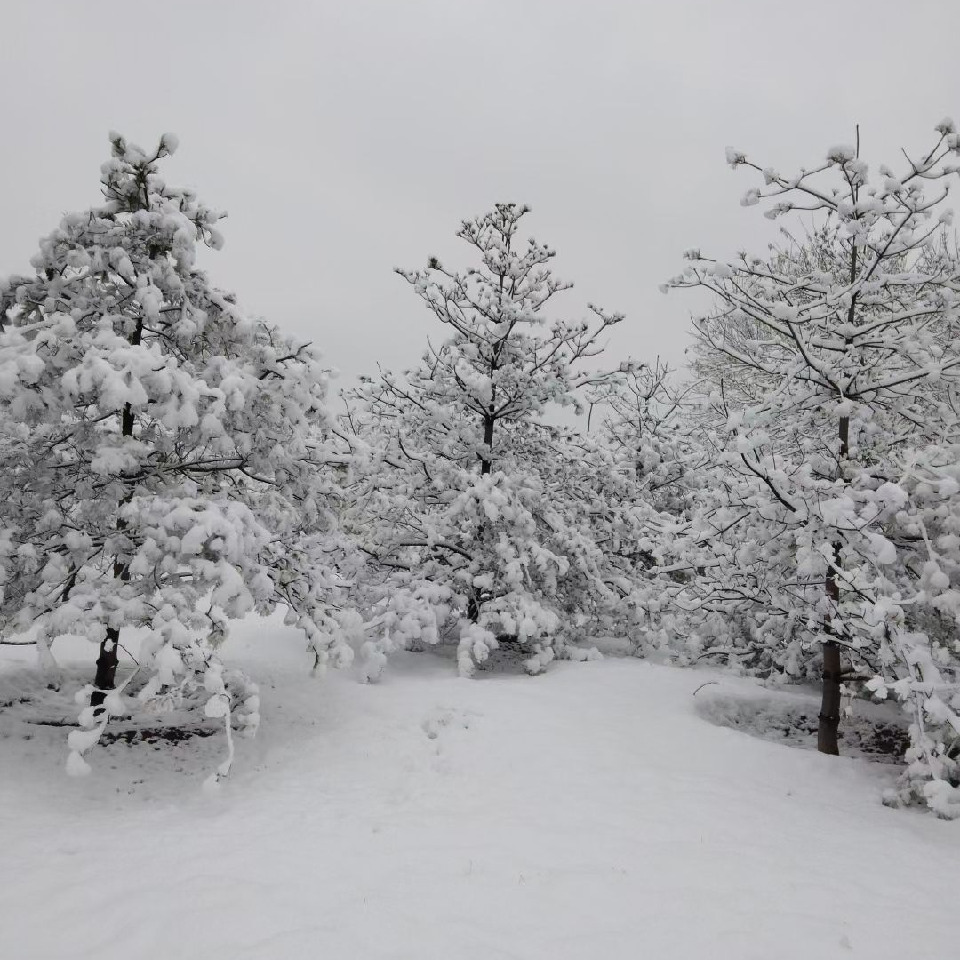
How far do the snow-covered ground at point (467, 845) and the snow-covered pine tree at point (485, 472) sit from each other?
2523mm

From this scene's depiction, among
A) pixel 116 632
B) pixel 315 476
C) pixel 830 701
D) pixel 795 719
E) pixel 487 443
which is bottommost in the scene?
pixel 795 719

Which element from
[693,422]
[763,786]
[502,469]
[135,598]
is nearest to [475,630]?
[502,469]

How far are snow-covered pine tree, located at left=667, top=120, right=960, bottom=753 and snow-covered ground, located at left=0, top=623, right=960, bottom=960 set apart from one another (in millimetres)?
1699

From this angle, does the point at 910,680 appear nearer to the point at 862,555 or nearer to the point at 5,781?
the point at 862,555

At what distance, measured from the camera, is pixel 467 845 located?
4758 millimetres

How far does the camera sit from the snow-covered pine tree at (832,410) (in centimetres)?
598

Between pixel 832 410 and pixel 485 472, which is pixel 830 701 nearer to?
pixel 832 410

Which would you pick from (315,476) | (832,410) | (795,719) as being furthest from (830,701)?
(315,476)

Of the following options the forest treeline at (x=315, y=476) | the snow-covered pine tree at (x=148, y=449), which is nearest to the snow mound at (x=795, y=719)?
the forest treeline at (x=315, y=476)

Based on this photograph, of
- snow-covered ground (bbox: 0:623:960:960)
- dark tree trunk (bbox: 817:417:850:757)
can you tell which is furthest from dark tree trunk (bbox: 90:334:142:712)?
dark tree trunk (bbox: 817:417:850:757)

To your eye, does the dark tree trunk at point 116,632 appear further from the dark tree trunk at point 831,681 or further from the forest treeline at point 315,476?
the dark tree trunk at point 831,681

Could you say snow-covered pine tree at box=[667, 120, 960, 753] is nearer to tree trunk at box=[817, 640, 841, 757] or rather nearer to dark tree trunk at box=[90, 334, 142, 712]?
tree trunk at box=[817, 640, 841, 757]

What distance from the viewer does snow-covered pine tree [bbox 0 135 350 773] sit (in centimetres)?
517

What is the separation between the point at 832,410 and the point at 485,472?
18.6 feet
